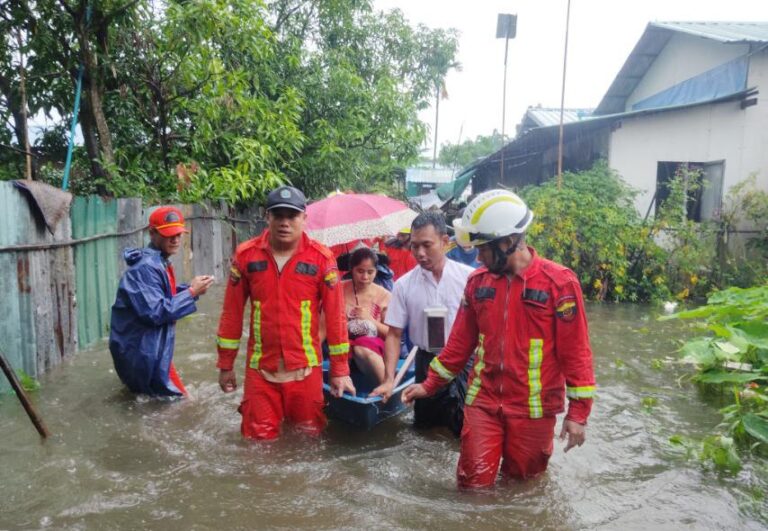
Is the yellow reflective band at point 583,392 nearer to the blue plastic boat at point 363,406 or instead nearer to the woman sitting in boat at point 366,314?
the blue plastic boat at point 363,406

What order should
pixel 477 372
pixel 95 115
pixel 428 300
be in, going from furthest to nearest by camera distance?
1. pixel 95 115
2. pixel 428 300
3. pixel 477 372

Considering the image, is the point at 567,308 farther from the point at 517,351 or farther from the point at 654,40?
the point at 654,40

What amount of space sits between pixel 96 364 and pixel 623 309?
8873mm

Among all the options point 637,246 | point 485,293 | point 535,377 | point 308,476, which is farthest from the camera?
point 637,246

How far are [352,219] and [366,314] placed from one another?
45.6 inches

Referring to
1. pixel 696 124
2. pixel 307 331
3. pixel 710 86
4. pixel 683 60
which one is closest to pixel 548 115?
pixel 683 60

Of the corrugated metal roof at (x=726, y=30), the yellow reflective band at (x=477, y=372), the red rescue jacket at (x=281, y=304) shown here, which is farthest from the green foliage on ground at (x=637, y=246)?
the yellow reflective band at (x=477, y=372)

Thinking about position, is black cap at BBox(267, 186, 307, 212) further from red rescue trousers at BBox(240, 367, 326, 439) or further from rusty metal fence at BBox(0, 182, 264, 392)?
rusty metal fence at BBox(0, 182, 264, 392)

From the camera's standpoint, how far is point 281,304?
4363 mm

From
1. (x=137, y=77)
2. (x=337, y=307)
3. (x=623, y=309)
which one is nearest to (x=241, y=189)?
(x=137, y=77)

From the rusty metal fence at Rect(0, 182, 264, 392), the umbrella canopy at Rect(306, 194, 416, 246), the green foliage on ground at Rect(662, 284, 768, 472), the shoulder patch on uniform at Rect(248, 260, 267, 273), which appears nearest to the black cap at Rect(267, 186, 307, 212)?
the shoulder patch on uniform at Rect(248, 260, 267, 273)

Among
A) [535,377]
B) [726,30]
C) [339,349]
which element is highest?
[726,30]

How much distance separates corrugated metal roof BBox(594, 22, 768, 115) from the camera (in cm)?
1336

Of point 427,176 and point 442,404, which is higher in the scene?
point 427,176
